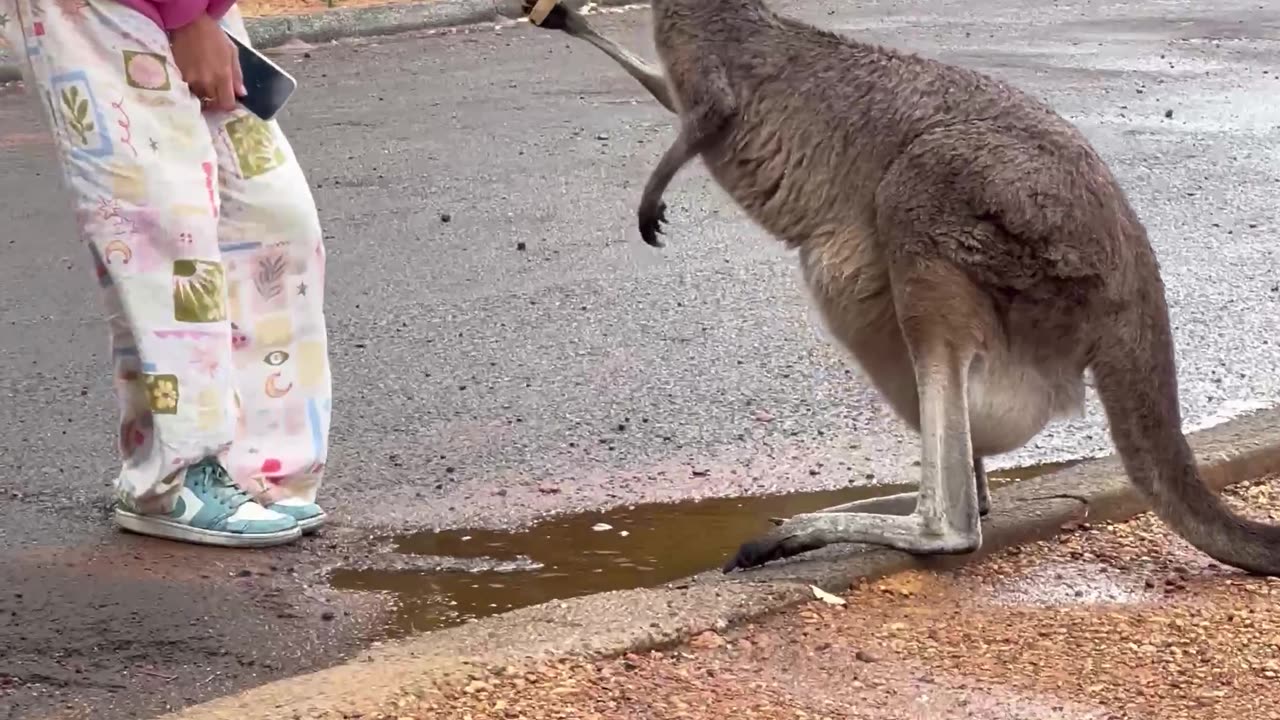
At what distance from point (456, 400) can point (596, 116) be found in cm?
398

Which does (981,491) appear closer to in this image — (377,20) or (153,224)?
(153,224)

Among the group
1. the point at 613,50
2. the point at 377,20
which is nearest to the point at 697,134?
the point at 613,50

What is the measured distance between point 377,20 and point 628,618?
8.73 meters

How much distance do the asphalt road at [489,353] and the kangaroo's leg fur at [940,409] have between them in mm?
996

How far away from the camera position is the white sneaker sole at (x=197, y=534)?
3.90 metres

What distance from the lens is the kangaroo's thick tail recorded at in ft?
11.4

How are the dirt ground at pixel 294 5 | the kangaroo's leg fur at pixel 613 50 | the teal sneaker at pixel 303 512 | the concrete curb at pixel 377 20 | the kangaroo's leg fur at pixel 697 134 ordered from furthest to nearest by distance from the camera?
the dirt ground at pixel 294 5 < the concrete curb at pixel 377 20 < the kangaroo's leg fur at pixel 613 50 < the teal sneaker at pixel 303 512 < the kangaroo's leg fur at pixel 697 134

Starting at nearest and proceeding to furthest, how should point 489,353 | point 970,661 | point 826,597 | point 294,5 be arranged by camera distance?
1. point 970,661
2. point 826,597
3. point 489,353
4. point 294,5

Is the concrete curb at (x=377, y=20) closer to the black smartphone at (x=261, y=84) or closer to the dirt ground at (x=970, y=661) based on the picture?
the black smartphone at (x=261, y=84)

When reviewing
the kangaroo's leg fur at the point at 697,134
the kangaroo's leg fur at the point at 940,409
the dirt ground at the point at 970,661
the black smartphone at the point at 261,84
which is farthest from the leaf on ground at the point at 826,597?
the black smartphone at the point at 261,84

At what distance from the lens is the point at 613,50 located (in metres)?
4.18

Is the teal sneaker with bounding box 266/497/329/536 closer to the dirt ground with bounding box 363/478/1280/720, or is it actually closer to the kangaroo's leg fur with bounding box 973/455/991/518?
the dirt ground with bounding box 363/478/1280/720

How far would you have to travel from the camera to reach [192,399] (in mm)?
3820

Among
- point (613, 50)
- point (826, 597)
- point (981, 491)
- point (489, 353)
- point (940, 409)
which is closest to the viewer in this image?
point (826, 597)
